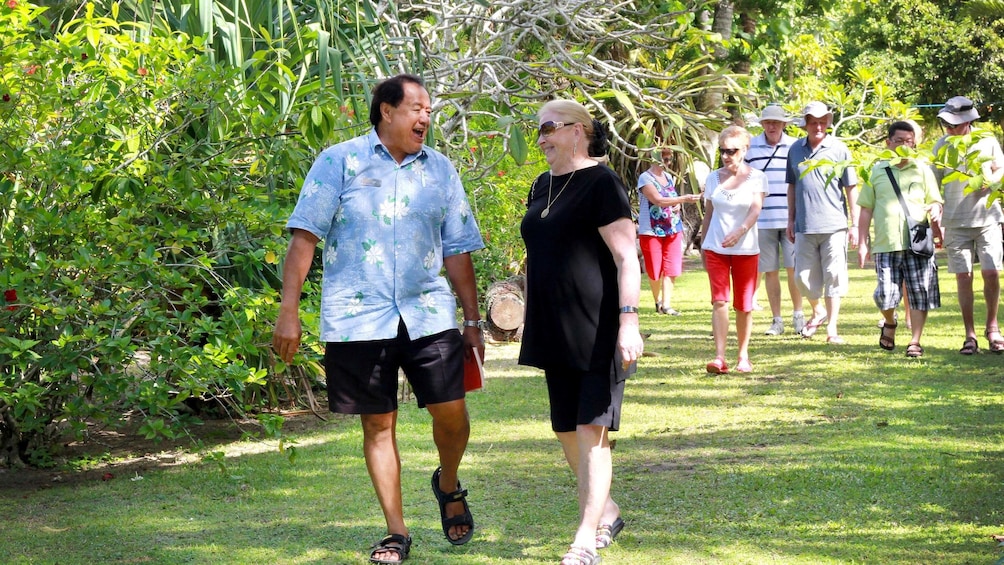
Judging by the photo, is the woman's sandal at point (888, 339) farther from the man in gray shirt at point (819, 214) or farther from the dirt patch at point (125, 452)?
the dirt patch at point (125, 452)

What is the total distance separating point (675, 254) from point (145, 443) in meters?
7.33

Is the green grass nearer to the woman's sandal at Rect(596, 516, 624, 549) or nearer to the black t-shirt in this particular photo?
the woman's sandal at Rect(596, 516, 624, 549)

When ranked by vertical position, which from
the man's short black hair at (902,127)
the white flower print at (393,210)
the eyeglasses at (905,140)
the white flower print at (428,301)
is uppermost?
the man's short black hair at (902,127)

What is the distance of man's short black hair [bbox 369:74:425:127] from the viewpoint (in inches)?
199

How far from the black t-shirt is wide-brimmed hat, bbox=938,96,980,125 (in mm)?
5278

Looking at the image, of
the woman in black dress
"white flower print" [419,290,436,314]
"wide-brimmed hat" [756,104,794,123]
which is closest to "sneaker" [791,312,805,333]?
"wide-brimmed hat" [756,104,794,123]

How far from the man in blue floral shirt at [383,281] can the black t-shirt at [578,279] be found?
0.37m

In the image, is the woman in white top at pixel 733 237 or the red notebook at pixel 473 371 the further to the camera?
the woman in white top at pixel 733 237

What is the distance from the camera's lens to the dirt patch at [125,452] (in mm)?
7043

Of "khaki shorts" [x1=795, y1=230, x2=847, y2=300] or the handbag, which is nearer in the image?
the handbag

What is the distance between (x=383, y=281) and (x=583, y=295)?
0.80 m

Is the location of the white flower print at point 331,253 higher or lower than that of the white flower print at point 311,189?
lower

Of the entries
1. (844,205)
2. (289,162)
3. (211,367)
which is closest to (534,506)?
(211,367)

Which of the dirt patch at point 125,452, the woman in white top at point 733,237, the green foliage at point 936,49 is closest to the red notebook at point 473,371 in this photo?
the dirt patch at point 125,452
